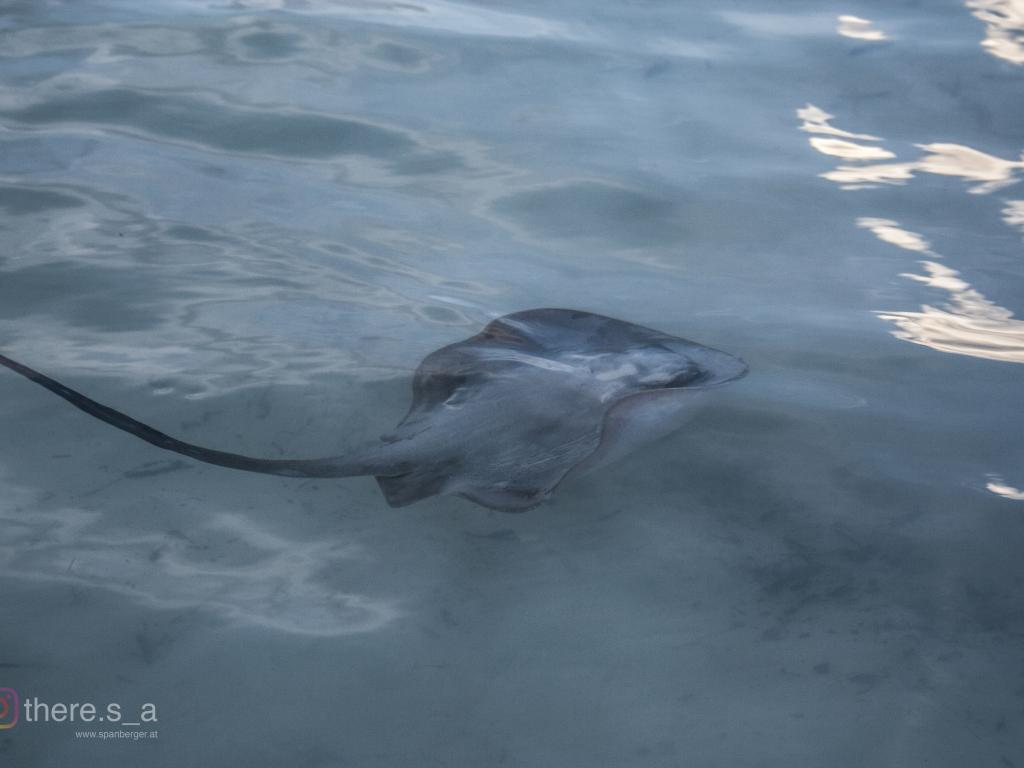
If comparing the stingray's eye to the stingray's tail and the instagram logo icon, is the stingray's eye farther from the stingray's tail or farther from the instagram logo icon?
the instagram logo icon

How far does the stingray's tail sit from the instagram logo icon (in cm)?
57

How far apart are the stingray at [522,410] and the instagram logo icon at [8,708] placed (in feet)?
1.88

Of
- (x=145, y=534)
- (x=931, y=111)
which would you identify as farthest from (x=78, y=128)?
(x=931, y=111)

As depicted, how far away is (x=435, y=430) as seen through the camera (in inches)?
91.2

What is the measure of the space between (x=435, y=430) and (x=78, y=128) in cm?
317

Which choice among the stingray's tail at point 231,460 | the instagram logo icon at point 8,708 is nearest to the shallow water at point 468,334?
the instagram logo icon at point 8,708

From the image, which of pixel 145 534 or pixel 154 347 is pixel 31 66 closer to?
pixel 154 347

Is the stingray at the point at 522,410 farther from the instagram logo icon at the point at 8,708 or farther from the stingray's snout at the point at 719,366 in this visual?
the instagram logo icon at the point at 8,708

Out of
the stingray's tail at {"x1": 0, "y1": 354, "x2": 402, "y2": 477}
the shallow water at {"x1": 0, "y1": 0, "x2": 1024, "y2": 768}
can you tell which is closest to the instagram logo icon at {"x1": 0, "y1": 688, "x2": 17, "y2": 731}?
the shallow water at {"x1": 0, "y1": 0, "x2": 1024, "y2": 768}

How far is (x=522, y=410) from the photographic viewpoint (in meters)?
2.43

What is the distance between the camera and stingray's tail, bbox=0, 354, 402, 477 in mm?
1998

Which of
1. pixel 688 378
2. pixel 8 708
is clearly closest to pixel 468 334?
pixel 688 378

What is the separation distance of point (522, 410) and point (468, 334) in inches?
32.6

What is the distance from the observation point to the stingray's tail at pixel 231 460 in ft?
6.56
